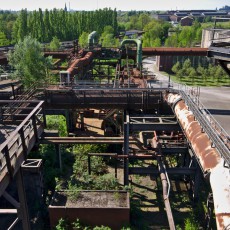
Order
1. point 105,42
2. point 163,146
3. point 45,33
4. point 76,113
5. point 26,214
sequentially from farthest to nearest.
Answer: point 45,33 < point 105,42 < point 76,113 < point 163,146 < point 26,214

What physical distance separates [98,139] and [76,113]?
8951 mm

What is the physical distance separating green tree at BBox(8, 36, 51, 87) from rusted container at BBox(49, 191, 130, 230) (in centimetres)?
1637

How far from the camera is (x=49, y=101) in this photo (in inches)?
612

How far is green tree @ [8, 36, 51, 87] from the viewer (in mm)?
25844

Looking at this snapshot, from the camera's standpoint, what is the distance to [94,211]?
11.6 metres

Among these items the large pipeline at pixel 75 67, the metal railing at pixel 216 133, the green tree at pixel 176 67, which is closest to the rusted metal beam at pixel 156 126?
the metal railing at pixel 216 133

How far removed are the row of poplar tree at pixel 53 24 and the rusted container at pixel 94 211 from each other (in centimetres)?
4486

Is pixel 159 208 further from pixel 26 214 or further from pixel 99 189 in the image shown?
pixel 26 214

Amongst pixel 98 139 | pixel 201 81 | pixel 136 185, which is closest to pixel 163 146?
pixel 136 185

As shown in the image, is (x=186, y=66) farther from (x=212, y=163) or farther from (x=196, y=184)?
(x=212, y=163)

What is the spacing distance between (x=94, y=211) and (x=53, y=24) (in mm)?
60070

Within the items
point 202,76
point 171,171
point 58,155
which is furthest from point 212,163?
point 202,76

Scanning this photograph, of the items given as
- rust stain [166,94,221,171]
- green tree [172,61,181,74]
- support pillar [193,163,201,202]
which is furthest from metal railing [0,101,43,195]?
green tree [172,61,181,74]

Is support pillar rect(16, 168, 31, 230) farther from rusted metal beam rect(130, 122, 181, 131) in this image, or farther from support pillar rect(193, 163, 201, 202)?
support pillar rect(193, 163, 201, 202)
